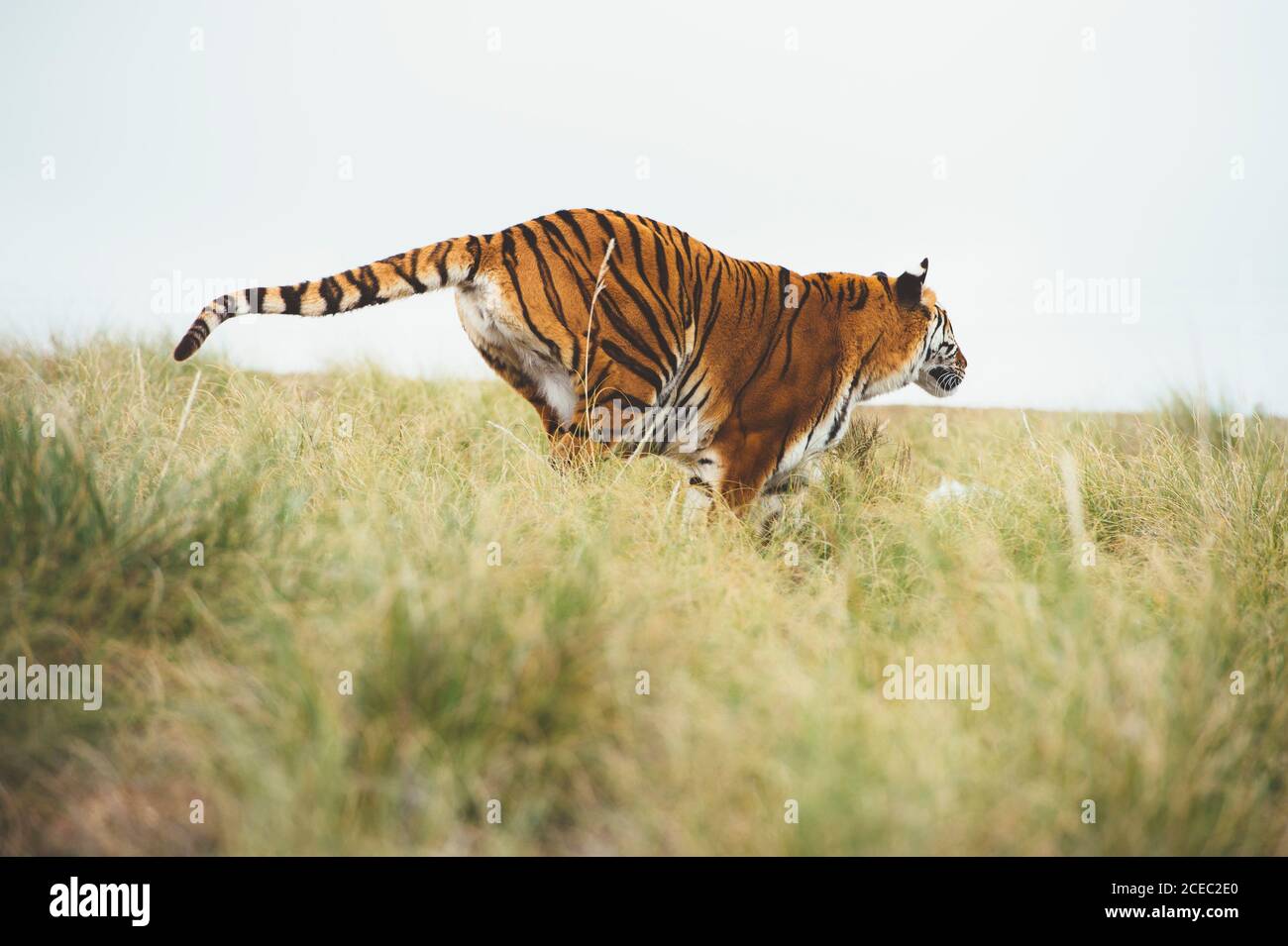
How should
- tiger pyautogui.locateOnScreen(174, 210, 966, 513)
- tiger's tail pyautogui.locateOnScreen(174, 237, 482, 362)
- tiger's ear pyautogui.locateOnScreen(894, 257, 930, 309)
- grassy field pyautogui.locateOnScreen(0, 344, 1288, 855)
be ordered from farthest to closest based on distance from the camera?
tiger's ear pyautogui.locateOnScreen(894, 257, 930, 309) < tiger pyautogui.locateOnScreen(174, 210, 966, 513) < tiger's tail pyautogui.locateOnScreen(174, 237, 482, 362) < grassy field pyautogui.locateOnScreen(0, 344, 1288, 855)

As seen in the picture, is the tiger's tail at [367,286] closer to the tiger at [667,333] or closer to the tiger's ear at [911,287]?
the tiger at [667,333]

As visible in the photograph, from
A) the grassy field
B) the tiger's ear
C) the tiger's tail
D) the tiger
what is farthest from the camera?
the tiger's ear

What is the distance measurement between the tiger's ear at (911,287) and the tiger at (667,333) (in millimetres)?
11

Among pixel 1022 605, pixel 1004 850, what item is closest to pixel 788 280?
pixel 1022 605

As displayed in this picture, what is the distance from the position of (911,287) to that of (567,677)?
4.74m

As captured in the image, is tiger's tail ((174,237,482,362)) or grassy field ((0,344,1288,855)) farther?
tiger's tail ((174,237,482,362))

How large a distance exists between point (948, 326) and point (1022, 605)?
12.1 feet

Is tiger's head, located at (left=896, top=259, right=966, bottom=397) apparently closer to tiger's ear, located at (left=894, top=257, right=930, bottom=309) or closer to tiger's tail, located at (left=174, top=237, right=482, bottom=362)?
tiger's ear, located at (left=894, top=257, right=930, bottom=309)

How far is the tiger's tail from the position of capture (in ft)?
17.5

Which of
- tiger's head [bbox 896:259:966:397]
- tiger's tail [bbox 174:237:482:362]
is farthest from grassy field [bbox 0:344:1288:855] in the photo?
tiger's head [bbox 896:259:966:397]

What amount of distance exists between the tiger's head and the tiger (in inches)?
1.0

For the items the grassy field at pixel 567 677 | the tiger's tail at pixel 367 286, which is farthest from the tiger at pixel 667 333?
the grassy field at pixel 567 677

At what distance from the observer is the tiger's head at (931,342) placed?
282 inches

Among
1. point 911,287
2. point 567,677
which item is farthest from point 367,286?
point 911,287
